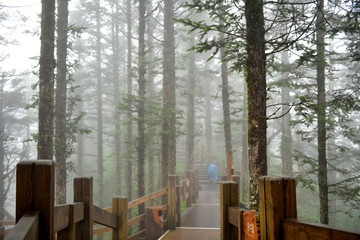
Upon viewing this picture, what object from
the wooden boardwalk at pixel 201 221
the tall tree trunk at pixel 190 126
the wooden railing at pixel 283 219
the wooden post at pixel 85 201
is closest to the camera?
the wooden railing at pixel 283 219

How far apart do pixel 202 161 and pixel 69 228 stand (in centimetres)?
2767

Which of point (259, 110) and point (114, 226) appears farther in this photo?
point (259, 110)

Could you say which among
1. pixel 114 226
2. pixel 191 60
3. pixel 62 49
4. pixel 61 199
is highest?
pixel 191 60

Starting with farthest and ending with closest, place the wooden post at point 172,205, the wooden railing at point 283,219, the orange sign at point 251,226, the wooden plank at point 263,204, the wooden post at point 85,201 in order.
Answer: the wooden post at point 172,205 < the wooden post at point 85,201 < the orange sign at point 251,226 < the wooden plank at point 263,204 < the wooden railing at point 283,219

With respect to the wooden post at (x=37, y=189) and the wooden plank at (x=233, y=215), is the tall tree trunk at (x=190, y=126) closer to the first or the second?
the wooden plank at (x=233, y=215)

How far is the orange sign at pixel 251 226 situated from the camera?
2.44 meters

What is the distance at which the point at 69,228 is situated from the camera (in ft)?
9.37

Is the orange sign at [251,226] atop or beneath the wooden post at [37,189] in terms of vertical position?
beneath

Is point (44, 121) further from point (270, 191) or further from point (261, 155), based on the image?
point (270, 191)

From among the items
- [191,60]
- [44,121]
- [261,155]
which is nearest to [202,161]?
[191,60]

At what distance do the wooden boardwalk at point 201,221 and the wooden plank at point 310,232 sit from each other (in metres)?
6.66

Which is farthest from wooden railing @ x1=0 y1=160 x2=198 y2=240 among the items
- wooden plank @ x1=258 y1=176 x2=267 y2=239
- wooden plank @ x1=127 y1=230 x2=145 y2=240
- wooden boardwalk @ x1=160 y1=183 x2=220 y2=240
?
wooden boardwalk @ x1=160 y1=183 x2=220 y2=240

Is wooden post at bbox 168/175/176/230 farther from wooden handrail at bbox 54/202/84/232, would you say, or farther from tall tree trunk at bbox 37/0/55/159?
wooden handrail at bbox 54/202/84/232

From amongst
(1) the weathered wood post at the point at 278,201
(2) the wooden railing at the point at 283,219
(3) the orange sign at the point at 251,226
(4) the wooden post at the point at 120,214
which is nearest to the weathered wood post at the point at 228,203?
(3) the orange sign at the point at 251,226
